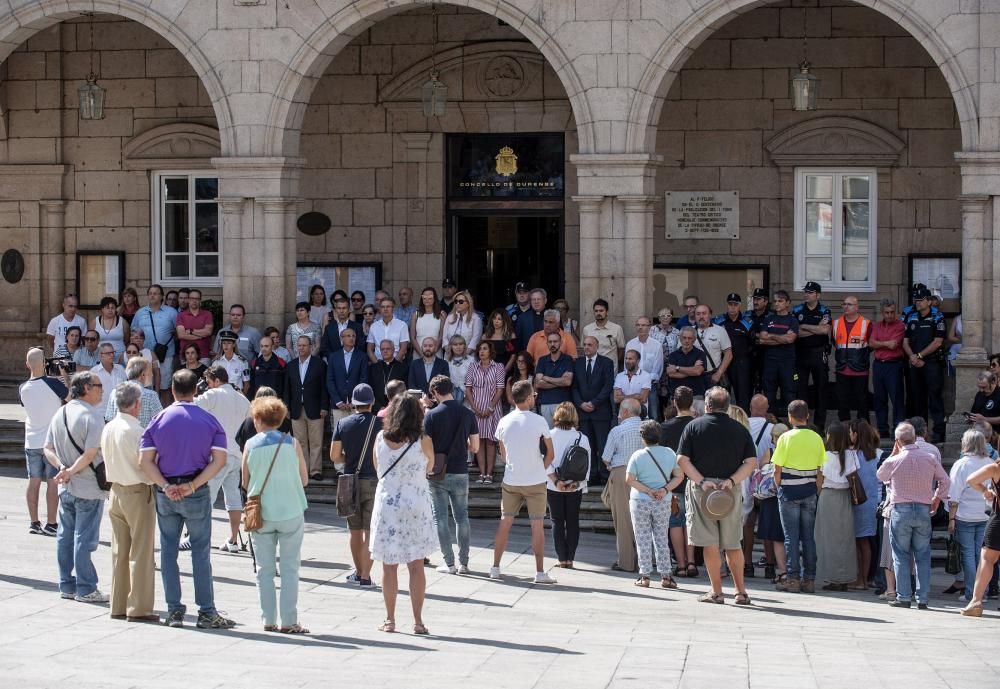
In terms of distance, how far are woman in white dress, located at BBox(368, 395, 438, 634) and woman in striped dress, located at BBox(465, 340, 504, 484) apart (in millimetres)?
5610

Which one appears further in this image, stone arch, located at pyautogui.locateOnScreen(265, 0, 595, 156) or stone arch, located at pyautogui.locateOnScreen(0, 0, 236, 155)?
stone arch, located at pyautogui.locateOnScreen(0, 0, 236, 155)

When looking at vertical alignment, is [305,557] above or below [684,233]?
below

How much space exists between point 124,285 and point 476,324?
20.8 ft

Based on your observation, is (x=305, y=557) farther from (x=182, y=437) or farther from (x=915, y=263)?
(x=915, y=263)

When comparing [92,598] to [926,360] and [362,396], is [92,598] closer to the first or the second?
[362,396]

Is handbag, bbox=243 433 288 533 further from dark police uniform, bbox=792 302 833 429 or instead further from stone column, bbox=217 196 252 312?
dark police uniform, bbox=792 302 833 429

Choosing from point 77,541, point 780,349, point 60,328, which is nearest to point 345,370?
point 60,328

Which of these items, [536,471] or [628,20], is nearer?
[536,471]

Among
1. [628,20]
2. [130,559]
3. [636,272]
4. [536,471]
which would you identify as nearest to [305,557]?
[536,471]

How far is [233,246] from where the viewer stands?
702 inches

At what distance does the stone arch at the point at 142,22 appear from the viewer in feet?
58.5

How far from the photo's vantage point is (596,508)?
1612cm

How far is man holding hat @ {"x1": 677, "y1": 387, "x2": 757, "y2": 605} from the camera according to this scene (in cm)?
1241

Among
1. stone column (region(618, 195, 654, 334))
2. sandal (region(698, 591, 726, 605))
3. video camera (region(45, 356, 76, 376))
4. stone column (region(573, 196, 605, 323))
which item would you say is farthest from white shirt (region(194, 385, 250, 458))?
stone column (region(618, 195, 654, 334))
